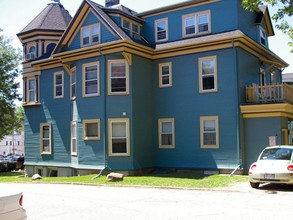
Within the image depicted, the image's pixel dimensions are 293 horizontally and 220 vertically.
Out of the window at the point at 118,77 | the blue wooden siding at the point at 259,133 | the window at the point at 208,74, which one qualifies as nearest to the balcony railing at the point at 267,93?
the blue wooden siding at the point at 259,133

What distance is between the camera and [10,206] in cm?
675

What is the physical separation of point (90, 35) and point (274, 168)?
13.5 meters

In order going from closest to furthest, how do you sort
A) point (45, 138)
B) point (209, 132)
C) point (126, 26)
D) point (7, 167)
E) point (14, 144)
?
point (209, 132) < point (126, 26) < point (45, 138) < point (7, 167) < point (14, 144)

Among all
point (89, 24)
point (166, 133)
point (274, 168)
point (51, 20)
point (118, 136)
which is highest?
point (51, 20)

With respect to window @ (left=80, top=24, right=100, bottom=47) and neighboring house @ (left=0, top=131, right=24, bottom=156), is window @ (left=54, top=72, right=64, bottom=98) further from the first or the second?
neighboring house @ (left=0, top=131, right=24, bottom=156)

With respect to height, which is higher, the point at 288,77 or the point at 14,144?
the point at 288,77

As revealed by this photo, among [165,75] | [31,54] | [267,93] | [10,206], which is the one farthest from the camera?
[31,54]

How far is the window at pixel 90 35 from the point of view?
72.0 ft

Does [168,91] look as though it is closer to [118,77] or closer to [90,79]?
[118,77]

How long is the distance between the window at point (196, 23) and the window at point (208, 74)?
2.11 metres

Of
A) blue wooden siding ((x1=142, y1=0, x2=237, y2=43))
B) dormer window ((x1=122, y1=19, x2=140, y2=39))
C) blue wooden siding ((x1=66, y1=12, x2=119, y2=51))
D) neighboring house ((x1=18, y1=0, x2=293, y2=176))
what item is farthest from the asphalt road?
dormer window ((x1=122, y1=19, x2=140, y2=39))

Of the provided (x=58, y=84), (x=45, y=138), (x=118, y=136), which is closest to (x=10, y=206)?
(x=118, y=136)

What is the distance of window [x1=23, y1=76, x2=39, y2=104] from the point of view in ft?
86.6

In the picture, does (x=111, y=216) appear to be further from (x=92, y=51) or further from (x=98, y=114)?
(x=92, y=51)
